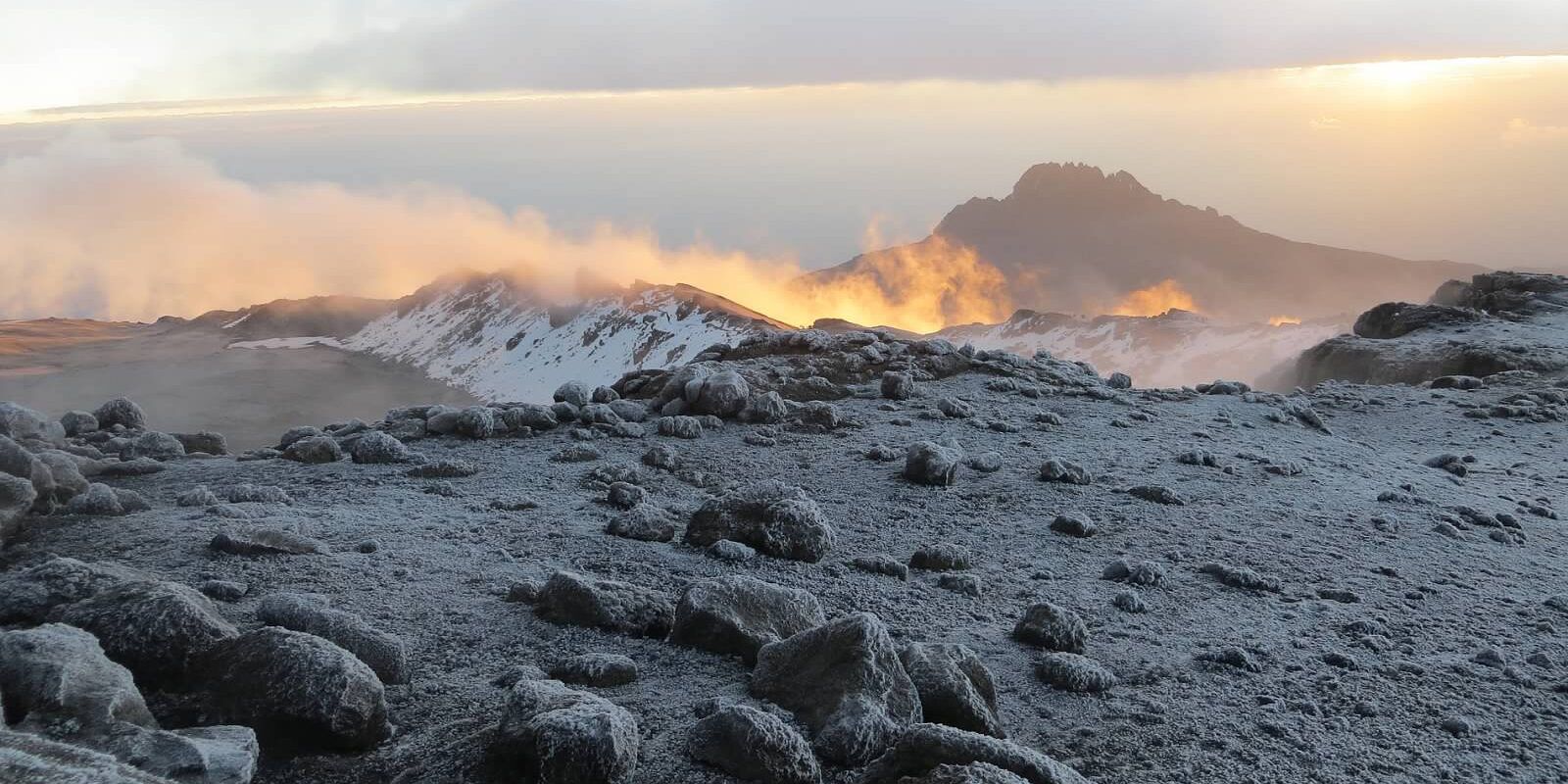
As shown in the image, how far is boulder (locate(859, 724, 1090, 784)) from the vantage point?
4.13 metres

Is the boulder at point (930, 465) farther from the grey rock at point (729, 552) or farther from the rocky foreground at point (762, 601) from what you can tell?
the grey rock at point (729, 552)

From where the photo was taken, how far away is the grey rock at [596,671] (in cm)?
537

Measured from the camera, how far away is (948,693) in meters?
5.04

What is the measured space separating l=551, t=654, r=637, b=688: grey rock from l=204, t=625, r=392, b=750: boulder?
99 cm

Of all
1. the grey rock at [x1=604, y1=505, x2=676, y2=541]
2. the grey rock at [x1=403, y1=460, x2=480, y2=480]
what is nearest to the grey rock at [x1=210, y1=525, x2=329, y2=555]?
Answer: the grey rock at [x1=604, y1=505, x2=676, y2=541]

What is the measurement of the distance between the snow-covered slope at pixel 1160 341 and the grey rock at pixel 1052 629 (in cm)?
5878

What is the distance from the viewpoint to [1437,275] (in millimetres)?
185000

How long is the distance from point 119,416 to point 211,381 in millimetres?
76385

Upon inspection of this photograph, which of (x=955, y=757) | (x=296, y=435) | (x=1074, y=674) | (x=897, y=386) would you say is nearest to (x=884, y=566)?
(x=1074, y=674)

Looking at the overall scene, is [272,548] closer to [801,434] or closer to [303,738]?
[303,738]

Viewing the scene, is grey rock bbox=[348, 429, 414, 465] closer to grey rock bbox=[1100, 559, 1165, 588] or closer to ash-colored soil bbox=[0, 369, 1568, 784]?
ash-colored soil bbox=[0, 369, 1568, 784]

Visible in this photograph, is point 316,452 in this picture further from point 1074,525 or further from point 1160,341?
point 1160,341

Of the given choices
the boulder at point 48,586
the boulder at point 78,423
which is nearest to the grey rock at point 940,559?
the boulder at point 48,586

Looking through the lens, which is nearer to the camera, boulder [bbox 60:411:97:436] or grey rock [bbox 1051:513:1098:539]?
grey rock [bbox 1051:513:1098:539]
